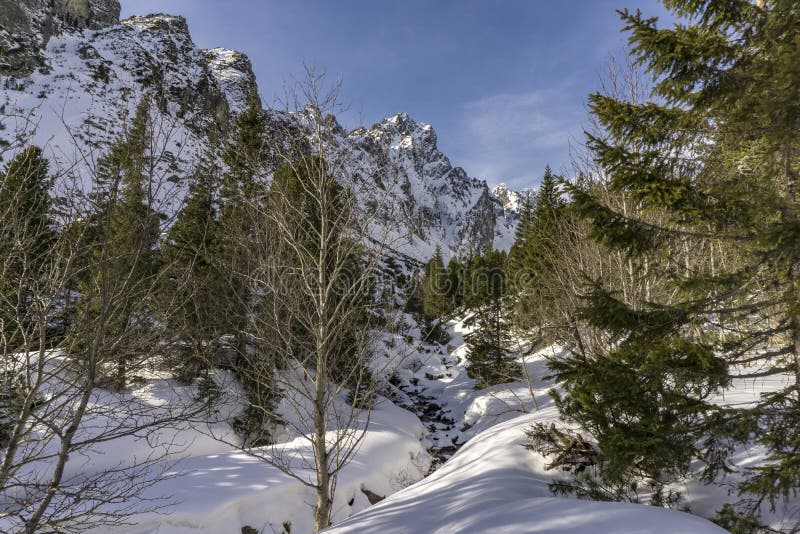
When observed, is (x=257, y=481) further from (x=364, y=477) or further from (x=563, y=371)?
(x=563, y=371)

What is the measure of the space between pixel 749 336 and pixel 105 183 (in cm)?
684

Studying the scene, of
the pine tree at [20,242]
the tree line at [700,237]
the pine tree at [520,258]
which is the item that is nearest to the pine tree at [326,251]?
the pine tree at [20,242]

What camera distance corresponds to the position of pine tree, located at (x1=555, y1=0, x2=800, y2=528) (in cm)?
363

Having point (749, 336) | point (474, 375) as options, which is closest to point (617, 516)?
point (749, 336)

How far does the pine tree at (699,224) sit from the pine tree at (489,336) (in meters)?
15.6

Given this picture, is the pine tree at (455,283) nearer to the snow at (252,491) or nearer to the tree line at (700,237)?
the snow at (252,491)

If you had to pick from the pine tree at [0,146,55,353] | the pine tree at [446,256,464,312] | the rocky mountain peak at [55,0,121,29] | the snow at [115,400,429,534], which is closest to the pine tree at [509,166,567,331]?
the snow at [115,400,429,534]

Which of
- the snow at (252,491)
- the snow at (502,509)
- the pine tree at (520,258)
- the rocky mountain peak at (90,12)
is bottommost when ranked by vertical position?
the snow at (252,491)

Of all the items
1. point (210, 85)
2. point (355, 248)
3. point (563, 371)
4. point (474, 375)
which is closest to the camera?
point (563, 371)

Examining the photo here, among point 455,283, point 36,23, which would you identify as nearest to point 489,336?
point 455,283

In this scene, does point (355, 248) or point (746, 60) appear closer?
point (746, 60)

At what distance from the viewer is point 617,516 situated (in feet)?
10.1

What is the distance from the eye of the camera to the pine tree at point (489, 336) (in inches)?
795

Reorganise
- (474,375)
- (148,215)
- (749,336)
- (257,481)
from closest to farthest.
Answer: (148,215), (749,336), (257,481), (474,375)
